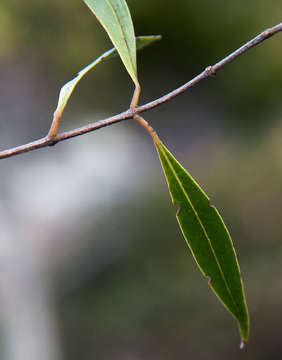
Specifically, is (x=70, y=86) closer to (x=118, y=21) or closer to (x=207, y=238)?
(x=118, y=21)

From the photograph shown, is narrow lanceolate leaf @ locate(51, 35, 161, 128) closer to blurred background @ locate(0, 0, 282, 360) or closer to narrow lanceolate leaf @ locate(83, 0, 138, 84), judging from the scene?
narrow lanceolate leaf @ locate(83, 0, 138, 84)

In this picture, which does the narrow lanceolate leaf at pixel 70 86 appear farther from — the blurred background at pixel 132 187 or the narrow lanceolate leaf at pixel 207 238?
the blurred background at pixel 132 187

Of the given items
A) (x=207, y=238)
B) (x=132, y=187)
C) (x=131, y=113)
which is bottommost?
(x=132, y=187)

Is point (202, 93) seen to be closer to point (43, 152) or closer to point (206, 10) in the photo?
point (206, 10)

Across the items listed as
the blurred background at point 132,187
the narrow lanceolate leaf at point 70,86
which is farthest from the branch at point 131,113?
the blurred background at point 132,187

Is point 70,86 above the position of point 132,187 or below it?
above

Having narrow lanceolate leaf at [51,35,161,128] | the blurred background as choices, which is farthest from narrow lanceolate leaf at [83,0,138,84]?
the blurred background

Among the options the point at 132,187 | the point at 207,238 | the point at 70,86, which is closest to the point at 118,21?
the point at 70,86
